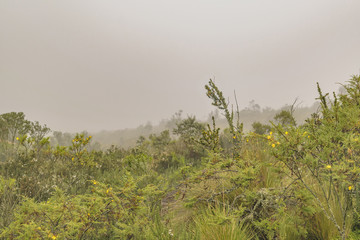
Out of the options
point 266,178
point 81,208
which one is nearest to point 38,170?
point 81,208

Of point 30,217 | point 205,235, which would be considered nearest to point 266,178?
point 205,235

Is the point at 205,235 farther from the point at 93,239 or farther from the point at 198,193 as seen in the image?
the point at 93,239

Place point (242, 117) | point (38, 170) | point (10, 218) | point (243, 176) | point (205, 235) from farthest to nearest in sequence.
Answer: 1. point (242, 117)
2. point (38, 170)
3. point (10, 218)
4. point (243, 176)
5. point (205, 235)

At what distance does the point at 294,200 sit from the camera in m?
2.58

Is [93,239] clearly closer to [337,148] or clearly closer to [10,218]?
[10,218]

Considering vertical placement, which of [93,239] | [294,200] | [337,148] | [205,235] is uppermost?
[337,148]

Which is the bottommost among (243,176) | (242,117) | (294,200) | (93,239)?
(93,239)

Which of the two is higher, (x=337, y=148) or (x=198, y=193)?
(x=337, y=148)

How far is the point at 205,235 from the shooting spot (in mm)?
2229

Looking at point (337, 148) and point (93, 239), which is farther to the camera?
point (93, 239)

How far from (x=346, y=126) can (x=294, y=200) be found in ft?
4.11

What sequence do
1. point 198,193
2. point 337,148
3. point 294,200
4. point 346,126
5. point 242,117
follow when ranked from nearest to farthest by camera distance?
point 337,148 < point 346,126 < point 294,200 < point 198,193 < point 242,117

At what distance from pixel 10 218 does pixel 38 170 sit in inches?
123

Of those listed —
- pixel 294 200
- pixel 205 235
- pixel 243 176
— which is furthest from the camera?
pixel 243 176
